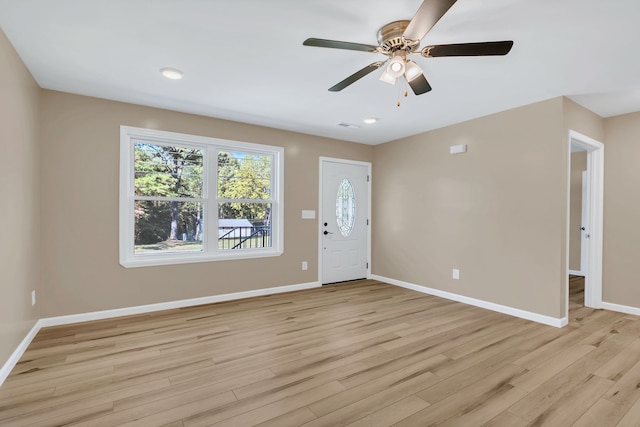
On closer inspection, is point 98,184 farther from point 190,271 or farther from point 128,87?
point 190,271

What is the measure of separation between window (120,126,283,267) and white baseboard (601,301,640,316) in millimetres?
4354

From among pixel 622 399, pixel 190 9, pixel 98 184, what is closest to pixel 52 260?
pixel 98 184

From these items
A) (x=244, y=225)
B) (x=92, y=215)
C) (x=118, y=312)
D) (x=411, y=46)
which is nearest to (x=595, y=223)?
(x=411, y=46)

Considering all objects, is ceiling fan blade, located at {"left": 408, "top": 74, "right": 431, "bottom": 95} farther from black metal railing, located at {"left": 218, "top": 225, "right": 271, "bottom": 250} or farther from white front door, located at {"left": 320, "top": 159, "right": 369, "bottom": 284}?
black metal railing, located at {"left": 218, "top": 225, "right": 271, "bottom": 250}

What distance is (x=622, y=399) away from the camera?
6.88ft

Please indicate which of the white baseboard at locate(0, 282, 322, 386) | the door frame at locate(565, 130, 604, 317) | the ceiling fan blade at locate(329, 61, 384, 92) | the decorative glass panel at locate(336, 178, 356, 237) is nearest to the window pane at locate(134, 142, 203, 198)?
the white baseboard at locate(0, 282, 322, 386)

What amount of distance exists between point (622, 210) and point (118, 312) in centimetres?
616

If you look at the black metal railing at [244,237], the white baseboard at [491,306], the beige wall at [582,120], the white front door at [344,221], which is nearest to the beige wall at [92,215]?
the black metal railing at [244,237]

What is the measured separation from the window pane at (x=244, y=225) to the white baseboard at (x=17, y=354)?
203 centimetres

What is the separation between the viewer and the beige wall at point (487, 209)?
11.3ft

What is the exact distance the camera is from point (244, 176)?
4590 millimetres

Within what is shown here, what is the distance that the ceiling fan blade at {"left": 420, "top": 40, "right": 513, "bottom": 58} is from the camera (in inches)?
74.8

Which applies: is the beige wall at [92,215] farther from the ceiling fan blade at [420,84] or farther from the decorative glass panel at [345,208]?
the ceiling fan blade at [420,84]

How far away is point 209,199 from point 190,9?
261cm
